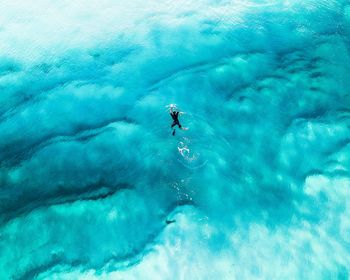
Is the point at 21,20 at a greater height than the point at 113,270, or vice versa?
the point at 21,20

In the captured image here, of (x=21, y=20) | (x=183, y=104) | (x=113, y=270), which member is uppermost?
(x=21, y=20)

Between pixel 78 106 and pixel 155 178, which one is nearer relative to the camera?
pixel 155 178

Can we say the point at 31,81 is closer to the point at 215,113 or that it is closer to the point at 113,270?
the point at 215,113

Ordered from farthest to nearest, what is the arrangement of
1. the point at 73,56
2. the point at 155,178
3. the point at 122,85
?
the point at 73,56, the point at 122,85, the point at 155,178

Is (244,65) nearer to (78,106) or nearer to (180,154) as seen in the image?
(180,154)

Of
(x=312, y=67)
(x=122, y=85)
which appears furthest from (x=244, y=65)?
(x=122, y=85)

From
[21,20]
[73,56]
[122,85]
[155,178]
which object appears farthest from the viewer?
[21,20]

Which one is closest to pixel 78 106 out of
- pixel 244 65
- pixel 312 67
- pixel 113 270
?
pixel 113 270
